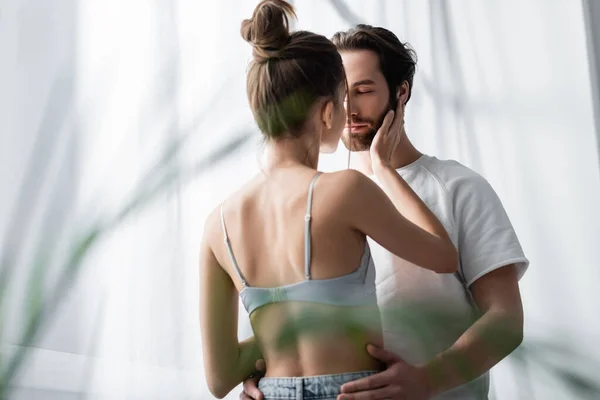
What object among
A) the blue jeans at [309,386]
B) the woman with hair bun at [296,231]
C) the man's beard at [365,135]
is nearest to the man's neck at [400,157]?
the man's beard at [365,135]

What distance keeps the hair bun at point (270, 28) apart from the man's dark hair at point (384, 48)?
0.45 metres

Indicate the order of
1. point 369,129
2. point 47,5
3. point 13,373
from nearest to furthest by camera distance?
point 13,373
point 47,5
point 369,129

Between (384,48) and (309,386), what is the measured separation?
2.45 ft

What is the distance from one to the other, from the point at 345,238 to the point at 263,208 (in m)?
0.12

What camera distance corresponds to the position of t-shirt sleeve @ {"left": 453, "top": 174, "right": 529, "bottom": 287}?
1.16 m

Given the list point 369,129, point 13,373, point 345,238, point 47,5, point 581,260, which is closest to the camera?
point 13,373

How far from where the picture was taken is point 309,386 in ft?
2.83

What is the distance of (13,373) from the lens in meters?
0.30

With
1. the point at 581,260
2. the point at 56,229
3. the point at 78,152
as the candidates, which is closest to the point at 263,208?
the point at 78,152

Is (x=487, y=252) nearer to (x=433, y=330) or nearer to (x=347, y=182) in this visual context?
(x=347, y=182)

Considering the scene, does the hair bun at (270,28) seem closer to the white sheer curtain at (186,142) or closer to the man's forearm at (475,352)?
the white sheer curtain at (186,142)

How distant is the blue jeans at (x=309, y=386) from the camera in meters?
0.85

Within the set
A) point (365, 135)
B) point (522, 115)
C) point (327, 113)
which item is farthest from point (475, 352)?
point (522, 115)

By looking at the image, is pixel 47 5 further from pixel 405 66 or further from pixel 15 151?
pixel 405 66
